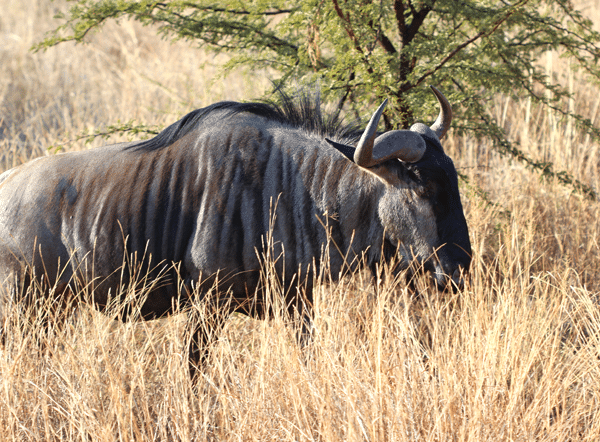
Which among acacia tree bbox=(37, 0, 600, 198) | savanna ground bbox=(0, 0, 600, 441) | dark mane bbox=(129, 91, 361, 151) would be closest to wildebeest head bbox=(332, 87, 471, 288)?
savanna ground bbox=(0, 0, 600, 441)

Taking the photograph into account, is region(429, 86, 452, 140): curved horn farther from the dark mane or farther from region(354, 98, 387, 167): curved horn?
region(354, 98, 387, 167): curved horn

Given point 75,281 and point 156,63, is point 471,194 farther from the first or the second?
point 156,63

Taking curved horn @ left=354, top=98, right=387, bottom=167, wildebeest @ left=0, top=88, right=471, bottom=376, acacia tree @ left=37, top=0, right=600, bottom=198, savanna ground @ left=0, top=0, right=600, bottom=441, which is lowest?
savanna ground @ left=0, top=0, right=600, bottom=441

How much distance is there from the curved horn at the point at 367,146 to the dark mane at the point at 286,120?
1.26 ft

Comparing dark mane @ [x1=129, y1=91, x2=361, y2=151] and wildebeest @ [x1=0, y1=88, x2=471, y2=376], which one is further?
dark mane @ [x1=129, y1=91, x2=361, y2=151]

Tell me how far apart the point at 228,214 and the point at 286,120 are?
638mm

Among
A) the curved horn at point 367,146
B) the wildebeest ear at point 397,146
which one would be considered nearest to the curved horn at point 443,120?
the wildebeest ear at point 397,146

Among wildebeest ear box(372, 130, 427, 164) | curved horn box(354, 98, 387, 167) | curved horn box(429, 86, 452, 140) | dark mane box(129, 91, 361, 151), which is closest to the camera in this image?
curved horn box(354, 98, 387, 167)

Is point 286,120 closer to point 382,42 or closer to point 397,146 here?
point 397,146

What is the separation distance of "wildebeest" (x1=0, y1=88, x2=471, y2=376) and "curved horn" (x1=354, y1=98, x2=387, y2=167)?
11 centimetres

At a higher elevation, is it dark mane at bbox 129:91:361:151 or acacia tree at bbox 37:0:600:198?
acacia tree at bbox 37:0:600:198

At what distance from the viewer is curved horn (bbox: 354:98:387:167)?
2.54 meters

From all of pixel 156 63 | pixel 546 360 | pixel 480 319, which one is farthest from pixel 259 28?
pixel 156 63

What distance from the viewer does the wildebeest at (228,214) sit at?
2.85 meters
